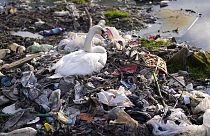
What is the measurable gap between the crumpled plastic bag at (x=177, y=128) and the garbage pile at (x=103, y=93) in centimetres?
1

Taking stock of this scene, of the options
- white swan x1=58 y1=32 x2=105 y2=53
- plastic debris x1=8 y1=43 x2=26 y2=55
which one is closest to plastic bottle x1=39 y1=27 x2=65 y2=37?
plastic debris x1=8 y1=43 x2=26 y2=55

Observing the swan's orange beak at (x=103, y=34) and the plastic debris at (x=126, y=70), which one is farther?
the swan's orange beak at (x=103, y=34)

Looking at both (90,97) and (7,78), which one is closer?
(90,97)

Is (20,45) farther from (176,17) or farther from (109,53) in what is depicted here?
(176,17)

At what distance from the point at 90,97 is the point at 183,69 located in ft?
8.11

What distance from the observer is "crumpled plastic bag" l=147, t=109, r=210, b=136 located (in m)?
5.20

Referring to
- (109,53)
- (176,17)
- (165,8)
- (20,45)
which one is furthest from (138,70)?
(165,8)

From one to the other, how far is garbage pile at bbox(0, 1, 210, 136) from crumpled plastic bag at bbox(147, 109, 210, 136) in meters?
0.01

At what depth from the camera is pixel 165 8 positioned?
40.4 feet

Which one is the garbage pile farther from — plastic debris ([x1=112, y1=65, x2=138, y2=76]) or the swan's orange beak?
the swan's orange beak

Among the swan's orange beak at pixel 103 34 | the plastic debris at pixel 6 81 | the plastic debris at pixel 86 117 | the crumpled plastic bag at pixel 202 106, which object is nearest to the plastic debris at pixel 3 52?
the plastic debris at pixel 6 81

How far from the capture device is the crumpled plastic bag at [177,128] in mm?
5199

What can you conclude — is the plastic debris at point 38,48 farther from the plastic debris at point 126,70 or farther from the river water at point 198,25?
the river water at point 198,25

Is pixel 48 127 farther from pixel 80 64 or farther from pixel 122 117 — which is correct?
pixel 80 64
